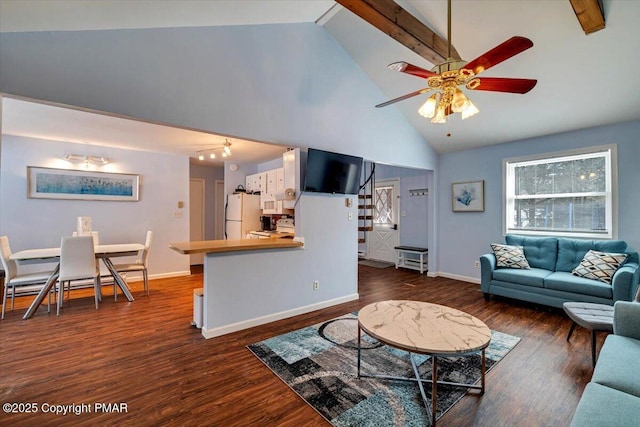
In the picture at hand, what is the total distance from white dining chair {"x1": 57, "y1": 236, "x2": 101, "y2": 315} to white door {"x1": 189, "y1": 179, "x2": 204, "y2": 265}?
307 cm

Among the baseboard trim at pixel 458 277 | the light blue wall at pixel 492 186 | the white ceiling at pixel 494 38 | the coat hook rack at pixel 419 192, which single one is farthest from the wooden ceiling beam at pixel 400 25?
the baseboard trim at pixel 458 277

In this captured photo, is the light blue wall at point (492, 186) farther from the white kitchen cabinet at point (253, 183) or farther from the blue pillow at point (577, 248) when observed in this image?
the white kitchen cabinet at point (253, 183)

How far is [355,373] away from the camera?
2.16 meters

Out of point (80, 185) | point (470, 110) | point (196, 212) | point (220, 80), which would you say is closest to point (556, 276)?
point (470, 110)

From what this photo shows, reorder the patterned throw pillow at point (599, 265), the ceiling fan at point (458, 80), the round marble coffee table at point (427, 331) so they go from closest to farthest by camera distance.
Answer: the round marble coffee table at point (427, 331), the ceiling fan at point (458, 80), the patterned throw pillow at point (599, 265)

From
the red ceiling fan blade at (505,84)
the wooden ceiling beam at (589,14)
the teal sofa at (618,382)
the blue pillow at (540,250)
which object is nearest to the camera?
the teal sofa at (618,382)

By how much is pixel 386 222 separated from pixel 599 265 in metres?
4.10

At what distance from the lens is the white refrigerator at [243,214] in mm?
5477

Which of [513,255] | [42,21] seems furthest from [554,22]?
[42,21]

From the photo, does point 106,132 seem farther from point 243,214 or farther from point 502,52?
point 502,52

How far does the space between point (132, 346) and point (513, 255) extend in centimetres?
500

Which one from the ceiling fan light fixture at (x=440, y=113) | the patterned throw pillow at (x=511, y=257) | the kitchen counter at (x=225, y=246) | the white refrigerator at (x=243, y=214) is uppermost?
the ceiling fan light fixture at (x=440, y=113)

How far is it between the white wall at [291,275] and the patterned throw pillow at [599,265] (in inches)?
115

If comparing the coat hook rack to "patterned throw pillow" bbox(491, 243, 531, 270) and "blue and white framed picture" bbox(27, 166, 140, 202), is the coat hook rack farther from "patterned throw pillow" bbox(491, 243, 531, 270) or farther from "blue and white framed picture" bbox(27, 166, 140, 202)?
"blue and white framed picture" bbox(27, 166, 140, 202)
